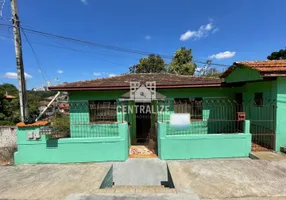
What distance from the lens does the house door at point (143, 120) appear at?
32.4 feet

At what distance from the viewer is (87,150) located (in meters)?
6.82

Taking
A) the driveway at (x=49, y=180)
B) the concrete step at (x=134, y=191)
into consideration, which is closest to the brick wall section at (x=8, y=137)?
the driveway at (x=49, y=180)

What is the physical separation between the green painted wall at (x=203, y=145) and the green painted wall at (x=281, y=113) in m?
1.50

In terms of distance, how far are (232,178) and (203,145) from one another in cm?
178

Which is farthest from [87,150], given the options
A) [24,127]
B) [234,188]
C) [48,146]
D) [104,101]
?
[234,188]

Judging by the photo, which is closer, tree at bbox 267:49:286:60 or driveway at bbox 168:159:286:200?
driveway at bbox 168:159:286:200

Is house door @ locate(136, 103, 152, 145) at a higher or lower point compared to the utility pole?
lower

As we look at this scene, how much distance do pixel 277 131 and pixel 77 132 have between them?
33.0ft

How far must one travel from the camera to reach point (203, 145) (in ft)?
22.9

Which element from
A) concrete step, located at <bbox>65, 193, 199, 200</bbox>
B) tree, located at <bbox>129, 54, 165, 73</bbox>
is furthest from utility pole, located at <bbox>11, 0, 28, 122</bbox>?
tree, located at <bbox>129, 54, 165, 73</bbox>

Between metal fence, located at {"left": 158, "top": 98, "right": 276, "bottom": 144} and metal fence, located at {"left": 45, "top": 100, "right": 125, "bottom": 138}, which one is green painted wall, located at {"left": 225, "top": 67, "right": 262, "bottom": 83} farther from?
metal fence, located at {"left": 45, "top": 100, "right": 125, "bottom": 138}

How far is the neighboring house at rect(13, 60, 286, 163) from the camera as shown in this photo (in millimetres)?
6863

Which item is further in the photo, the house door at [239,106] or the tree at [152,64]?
the tree at [152,64]

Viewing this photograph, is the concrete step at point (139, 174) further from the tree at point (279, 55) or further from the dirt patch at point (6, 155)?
the tree at point (279, 55)
